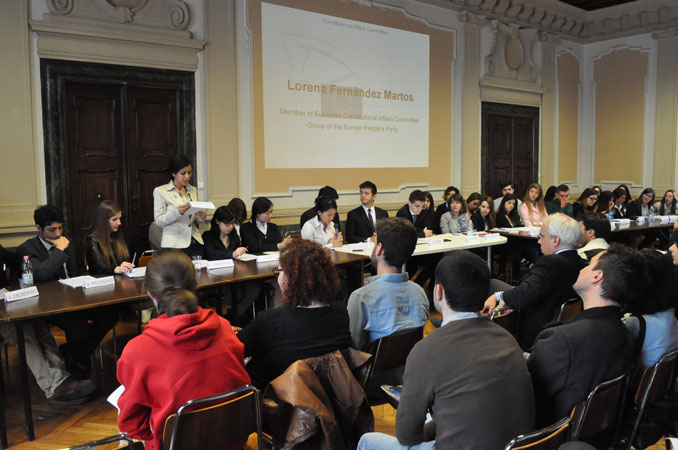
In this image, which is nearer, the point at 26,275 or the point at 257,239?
the point at 26,275

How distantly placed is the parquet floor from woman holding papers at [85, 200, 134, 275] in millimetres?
777

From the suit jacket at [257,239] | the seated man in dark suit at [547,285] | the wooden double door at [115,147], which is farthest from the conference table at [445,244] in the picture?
the wooden double door at [115,147]

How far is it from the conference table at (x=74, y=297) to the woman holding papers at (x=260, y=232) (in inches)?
30.0

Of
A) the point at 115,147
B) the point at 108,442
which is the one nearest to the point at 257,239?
the point at 115,147

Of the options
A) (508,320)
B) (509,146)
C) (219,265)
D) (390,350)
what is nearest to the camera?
(390,350)

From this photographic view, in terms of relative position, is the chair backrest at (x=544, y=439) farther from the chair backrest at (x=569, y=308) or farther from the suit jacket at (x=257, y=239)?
the suit jacket at (x=257, y=239)

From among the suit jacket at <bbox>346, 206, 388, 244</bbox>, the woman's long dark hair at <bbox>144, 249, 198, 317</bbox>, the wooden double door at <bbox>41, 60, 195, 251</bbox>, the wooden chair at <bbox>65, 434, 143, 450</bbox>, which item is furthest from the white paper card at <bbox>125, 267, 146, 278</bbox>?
the suit jacket at <bbox>346, 206, 388, 244</bbox>

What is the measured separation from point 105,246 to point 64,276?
0.34 metres

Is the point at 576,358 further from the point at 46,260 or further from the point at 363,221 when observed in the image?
the point at 363,221

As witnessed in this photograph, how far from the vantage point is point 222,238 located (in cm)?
495

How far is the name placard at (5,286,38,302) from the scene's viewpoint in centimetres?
315

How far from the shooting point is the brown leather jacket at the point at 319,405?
1.90 metres

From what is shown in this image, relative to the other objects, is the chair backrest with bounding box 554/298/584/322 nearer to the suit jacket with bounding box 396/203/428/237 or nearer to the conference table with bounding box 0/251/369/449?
the conference table with bounding box 0/251/369/449

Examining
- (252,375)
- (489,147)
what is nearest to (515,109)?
(489,147)
